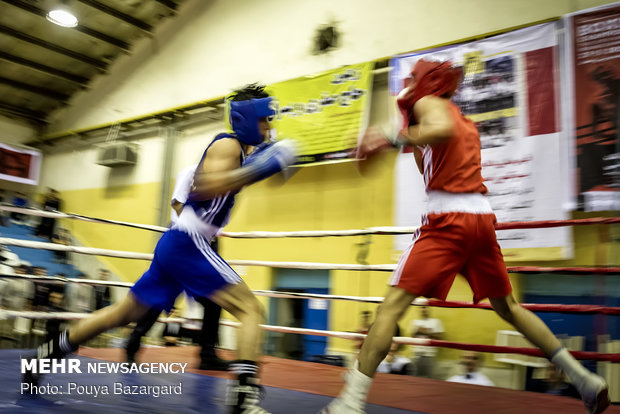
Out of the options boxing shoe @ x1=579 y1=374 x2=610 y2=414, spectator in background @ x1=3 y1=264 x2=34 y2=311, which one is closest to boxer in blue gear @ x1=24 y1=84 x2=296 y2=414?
boxing shoe @ x1=579 y1=374 x2=610 y2=414

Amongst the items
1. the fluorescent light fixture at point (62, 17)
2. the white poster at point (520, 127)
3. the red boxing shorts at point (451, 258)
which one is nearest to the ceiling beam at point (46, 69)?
the fluorescent light fixture at point (62, 17)

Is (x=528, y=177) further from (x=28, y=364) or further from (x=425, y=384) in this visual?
(x=28, y=364)

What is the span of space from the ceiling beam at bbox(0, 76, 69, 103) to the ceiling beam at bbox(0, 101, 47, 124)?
611mm

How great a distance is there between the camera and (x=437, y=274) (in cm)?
168

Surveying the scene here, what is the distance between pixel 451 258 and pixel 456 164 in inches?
12.3

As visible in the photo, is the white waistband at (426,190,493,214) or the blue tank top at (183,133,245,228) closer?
the white waistband at (426,190,493,214)

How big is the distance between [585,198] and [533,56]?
1365 millimetres

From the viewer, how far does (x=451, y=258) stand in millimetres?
1702

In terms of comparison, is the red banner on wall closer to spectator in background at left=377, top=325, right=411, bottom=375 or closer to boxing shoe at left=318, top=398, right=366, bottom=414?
spectator in background at left=377, top=325, right=411, bottom=375

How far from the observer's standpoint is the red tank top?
1758 mm

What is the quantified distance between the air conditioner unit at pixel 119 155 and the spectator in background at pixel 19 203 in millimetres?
2387

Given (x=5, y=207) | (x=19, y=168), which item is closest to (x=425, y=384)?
(x=5, y=207)

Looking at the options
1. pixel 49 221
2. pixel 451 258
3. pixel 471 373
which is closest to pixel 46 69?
pixel 49 221

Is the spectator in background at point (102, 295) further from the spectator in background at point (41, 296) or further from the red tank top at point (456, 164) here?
the red tank top at point (456, 164)
